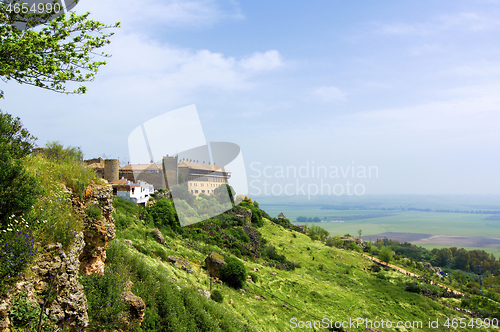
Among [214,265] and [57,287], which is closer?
[57,287]

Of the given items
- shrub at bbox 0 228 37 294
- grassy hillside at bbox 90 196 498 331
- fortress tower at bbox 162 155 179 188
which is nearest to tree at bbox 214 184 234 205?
fortress tower at bbox 162 155 179 188

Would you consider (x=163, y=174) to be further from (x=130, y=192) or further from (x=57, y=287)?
(x=57, y=287)

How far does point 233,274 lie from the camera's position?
2000cm

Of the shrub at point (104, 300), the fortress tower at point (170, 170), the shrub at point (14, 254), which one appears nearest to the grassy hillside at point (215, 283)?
the shrub at point (104, 300)

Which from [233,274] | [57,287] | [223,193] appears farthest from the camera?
[223,193]

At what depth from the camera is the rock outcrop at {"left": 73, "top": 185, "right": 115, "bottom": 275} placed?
7064 mm

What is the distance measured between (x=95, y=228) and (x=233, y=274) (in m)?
14.5

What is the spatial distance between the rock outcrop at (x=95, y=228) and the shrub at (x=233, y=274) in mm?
13259

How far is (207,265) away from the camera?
20688 mm

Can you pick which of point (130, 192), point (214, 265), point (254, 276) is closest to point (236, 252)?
point (254, 276)

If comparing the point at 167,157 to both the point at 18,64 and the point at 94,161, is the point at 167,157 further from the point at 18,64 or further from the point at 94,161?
the point at 18,64

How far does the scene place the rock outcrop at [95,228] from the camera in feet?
23.2

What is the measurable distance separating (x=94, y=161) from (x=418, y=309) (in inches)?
2299

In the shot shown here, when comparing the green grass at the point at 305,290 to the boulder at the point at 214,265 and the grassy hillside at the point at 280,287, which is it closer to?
the grassy hillside at the point at 280,287
